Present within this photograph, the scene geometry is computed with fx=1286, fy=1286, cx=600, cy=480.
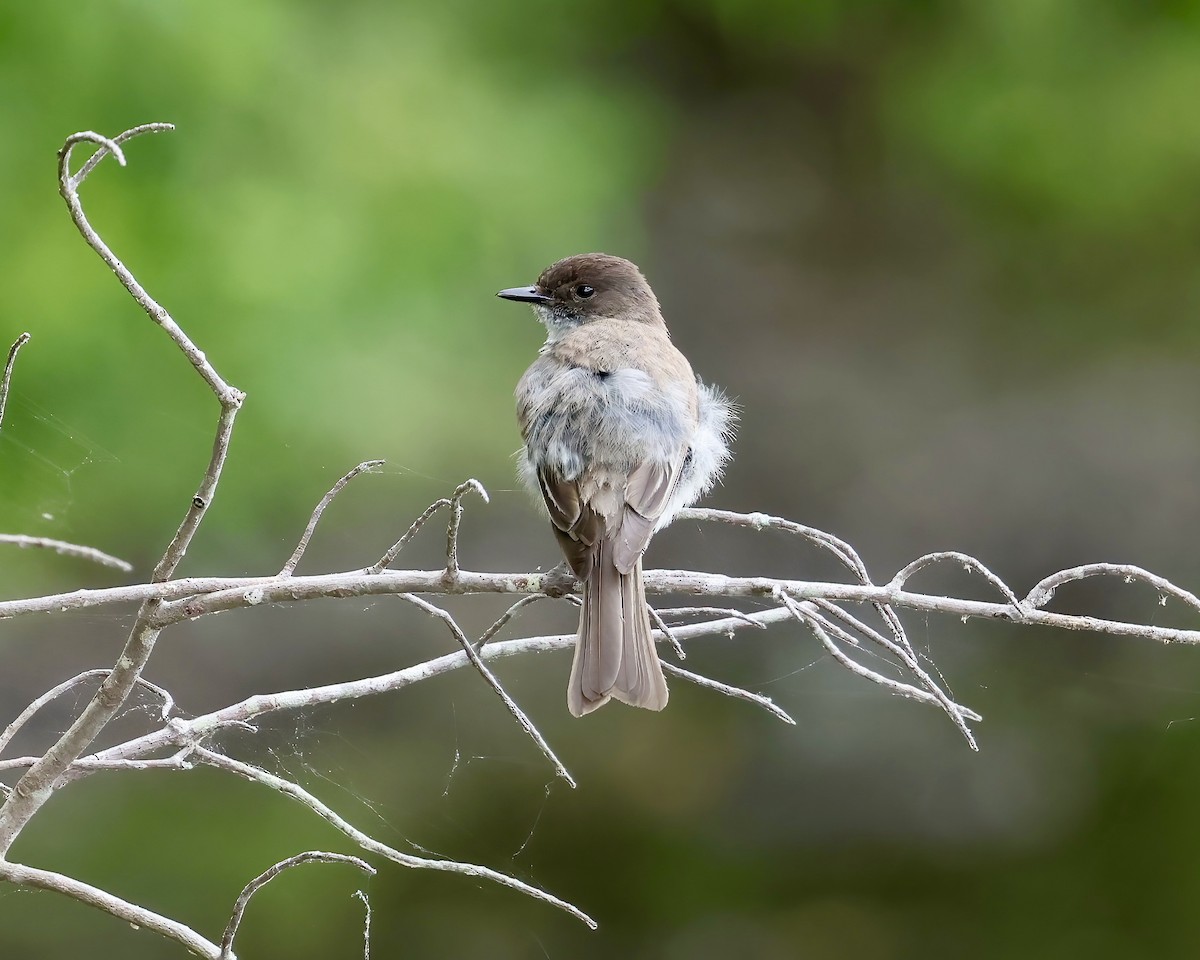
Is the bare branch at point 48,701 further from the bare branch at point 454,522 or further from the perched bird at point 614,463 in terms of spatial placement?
the perched bird at point 614,463

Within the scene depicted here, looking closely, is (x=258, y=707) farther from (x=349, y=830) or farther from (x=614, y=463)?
(x=614, y=463)

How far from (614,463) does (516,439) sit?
114 inches

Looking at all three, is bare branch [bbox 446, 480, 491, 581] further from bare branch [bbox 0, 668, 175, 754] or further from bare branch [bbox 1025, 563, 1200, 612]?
bare branch [bbox 1025, 563, 1200, 612]

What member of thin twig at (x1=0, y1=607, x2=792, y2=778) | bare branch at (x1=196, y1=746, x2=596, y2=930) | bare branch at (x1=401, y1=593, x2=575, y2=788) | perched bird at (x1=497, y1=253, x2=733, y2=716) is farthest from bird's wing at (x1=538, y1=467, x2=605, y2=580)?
bare branch at (x1=196, y1=746, x2=596, y2=930)

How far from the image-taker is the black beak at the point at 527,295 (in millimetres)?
3630

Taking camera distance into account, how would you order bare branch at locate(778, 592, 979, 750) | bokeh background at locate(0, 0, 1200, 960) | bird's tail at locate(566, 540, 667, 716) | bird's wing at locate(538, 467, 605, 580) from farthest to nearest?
1. bokeh background at locate(0, 0, 1200, 960)
2. bird's wing at locate(538, 467, 605, 580)
3. bird's tail at locate(566, 540, 667, 716)
4. bare branch at locate(778, 592, 979, 750)

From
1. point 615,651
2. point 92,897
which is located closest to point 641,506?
point 615,651

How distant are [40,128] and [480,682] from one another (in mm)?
2952

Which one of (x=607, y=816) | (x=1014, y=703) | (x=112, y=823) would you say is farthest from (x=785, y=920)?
(x=112, y=823)

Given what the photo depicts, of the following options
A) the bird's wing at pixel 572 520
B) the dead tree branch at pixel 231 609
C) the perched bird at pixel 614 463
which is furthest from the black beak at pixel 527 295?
the dead tree branch at pixel 231 609

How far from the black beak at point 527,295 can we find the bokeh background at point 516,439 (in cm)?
134

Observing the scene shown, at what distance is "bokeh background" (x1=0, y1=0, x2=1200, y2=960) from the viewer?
4.66 m

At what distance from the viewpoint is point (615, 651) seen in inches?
98.1

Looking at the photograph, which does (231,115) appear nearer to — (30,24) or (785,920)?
(30,24)
